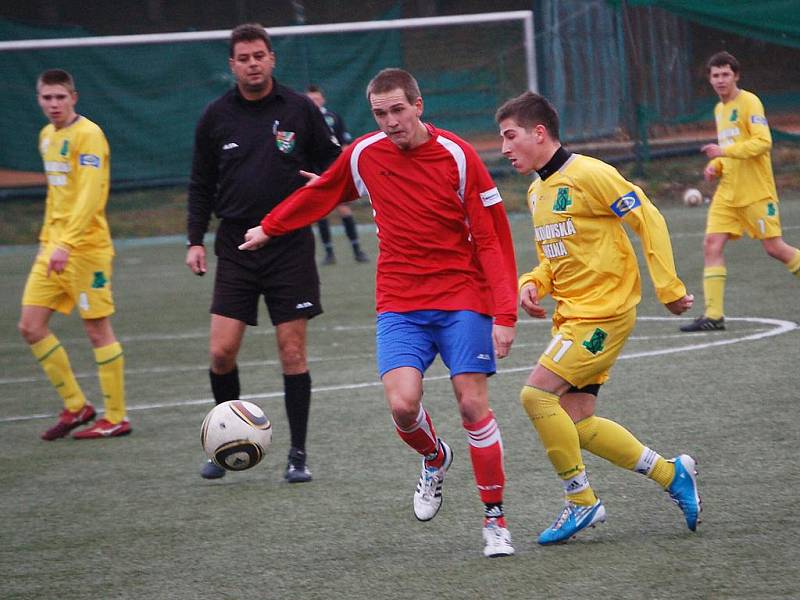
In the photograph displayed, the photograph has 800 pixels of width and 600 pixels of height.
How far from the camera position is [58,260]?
7.24m

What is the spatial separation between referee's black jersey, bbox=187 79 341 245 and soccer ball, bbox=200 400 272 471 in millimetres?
1077

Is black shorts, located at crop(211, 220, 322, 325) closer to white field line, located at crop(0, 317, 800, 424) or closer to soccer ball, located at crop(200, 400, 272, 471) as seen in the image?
soccer ball, located at crop(200, 400, 272, 471)

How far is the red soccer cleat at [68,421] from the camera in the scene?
7.49 meters

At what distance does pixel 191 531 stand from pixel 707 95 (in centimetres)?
1751

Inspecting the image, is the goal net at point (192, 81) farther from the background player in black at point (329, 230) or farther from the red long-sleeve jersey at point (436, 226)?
the red long-sleeve jersey at point (436, 226)

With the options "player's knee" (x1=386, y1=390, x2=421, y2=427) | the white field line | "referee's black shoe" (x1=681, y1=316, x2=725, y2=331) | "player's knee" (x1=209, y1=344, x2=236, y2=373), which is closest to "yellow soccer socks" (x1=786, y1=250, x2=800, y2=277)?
the white field line

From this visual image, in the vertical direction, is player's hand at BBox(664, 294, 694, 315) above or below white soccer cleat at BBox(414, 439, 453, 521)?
above

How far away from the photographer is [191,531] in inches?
211

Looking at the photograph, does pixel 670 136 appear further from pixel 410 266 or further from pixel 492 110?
pixel 410 266

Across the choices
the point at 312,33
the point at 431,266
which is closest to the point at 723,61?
the point at 431,266

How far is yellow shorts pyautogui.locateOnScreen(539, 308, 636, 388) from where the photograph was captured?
4.79 meters

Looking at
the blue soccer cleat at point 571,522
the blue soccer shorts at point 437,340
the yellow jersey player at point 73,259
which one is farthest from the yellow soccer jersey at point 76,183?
the blue soccer cleat at point 571,522

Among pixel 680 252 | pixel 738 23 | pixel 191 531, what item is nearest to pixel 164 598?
pixel 191 531

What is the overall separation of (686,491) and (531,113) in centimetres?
154
